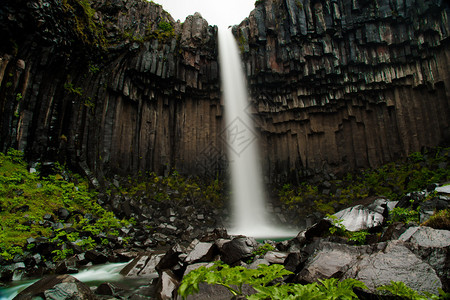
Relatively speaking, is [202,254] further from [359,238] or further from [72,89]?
[72,89]

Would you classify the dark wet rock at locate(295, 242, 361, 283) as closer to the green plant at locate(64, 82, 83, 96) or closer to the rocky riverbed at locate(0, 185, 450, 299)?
the rocky riverbed at locate(0, 185, 450, 299)

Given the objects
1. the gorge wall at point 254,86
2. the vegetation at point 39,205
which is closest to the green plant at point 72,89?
the gorge wall at point 254,86

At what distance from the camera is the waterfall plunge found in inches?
769

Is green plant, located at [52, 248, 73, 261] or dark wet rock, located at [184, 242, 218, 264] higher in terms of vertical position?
dark wet rock, located at [184, 242, 218, 264]

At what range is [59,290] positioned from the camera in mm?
4074

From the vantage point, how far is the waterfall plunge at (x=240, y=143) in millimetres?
19542

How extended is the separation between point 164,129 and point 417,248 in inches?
739

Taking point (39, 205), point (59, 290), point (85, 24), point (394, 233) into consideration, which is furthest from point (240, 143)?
point (59, 290)

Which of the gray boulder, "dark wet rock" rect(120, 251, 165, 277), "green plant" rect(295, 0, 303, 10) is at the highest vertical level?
"green plant" rect(295, 0, 303, 10)

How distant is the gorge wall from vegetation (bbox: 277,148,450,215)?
1135mm

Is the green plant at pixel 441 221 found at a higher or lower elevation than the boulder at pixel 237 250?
higher

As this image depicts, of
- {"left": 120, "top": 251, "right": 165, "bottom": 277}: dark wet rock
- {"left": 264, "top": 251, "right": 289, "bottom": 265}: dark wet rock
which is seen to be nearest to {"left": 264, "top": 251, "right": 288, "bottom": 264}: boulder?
{"left": 264, "top": 251, "right": 289, "bottom": 265}: dark wet rock

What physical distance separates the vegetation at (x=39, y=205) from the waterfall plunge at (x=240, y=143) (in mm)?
10408

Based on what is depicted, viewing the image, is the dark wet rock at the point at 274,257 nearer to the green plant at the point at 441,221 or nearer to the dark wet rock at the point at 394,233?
the dark wet rock at the point at 394,233
